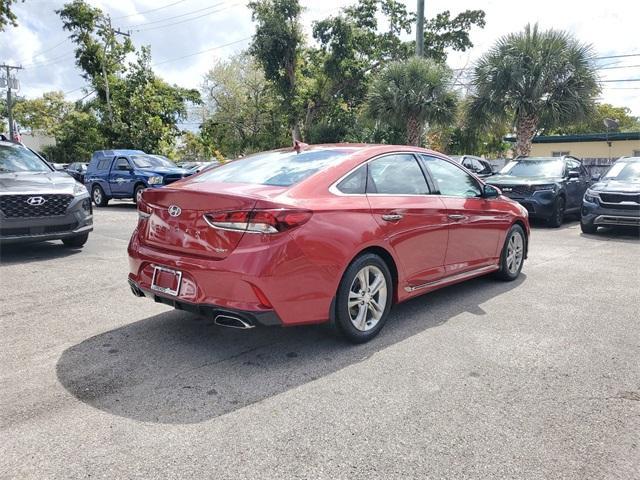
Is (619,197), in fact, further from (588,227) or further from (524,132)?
(524,132)

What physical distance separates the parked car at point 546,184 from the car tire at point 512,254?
5.44 metres

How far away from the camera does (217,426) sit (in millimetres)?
2879

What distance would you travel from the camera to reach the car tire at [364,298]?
12.8 feet

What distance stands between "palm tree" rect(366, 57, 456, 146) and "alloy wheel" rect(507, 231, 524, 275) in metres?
13.7

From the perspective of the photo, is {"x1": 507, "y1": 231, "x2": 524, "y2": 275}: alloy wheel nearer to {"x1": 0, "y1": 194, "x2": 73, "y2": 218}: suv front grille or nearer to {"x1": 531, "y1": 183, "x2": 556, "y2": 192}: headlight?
{"x1": 531, "y1": 183, "x2": 556, "y2": 192}: headlight

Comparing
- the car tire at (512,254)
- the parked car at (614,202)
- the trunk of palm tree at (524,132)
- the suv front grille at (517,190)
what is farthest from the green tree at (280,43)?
the car tire at (512,254)

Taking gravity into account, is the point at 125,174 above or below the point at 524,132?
below

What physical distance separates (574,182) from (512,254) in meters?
7.35

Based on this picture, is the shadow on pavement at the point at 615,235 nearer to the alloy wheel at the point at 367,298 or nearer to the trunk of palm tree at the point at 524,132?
the alloy wheel at the point at 367,298

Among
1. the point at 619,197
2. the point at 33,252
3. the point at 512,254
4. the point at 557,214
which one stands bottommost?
the point at 33,252

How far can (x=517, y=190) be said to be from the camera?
11711 mm

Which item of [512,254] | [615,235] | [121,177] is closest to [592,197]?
[615,235]

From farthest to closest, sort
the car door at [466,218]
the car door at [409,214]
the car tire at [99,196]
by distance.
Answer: the car tire at [99,196] < the car door at [466,218] < the car door at [409,214]

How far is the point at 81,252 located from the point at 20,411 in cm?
533
